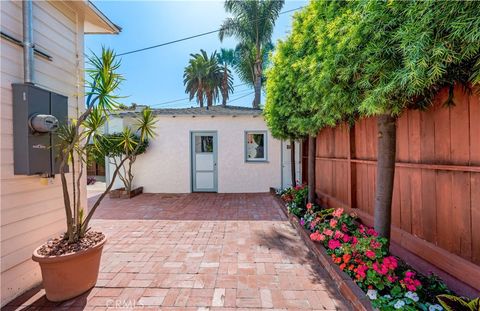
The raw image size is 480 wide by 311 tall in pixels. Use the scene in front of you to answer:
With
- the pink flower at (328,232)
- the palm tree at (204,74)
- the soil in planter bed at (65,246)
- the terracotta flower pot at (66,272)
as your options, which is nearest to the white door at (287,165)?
the pink flower at (328,232)

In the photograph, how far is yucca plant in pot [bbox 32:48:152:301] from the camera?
2359mm

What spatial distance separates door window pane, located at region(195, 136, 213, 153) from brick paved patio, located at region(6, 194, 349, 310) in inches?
136

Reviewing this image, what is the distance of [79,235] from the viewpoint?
264 cm

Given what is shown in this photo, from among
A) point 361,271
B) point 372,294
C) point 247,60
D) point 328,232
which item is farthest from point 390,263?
point 247,60

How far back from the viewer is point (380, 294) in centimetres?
224

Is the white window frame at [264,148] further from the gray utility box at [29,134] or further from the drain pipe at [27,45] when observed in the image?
the drain pipe at [27,45]

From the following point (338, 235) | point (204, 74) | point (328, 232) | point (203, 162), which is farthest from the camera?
point (204, 74)

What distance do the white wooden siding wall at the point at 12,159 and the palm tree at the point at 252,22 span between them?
34.4 ft

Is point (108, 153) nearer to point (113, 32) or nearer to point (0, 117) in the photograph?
point (113, 32)

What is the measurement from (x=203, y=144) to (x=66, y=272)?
6.55m

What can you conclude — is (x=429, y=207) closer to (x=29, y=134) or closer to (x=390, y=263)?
(x=390, y=263)

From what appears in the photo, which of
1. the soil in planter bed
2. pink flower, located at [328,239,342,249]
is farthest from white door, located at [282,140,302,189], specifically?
the soil in planter bed

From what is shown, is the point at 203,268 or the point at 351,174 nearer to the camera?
the point at 203,268

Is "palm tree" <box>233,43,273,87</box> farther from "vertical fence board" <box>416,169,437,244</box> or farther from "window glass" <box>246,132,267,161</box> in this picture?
"vertical fence board" <box>416,169,437,244</box>
